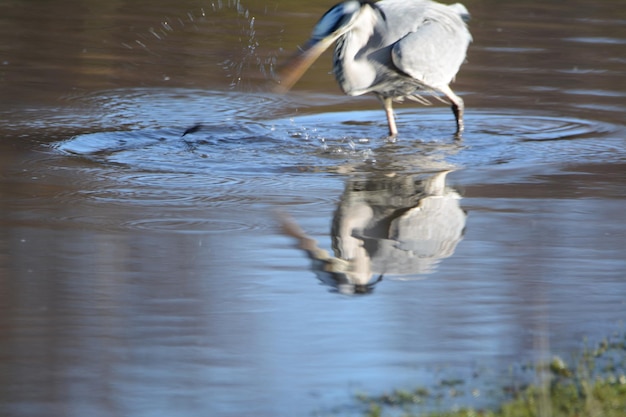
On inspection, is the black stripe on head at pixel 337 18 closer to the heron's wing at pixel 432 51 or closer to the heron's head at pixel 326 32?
the heron's head at pixel 326 32

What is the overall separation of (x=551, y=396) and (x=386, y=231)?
7.76 feet

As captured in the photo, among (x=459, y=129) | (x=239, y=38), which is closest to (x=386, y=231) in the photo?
→ (x=459, y=129)

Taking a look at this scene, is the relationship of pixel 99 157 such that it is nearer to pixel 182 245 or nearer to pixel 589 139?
pixel 182 245

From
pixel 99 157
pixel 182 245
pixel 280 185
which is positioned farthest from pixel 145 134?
pixel 182 245

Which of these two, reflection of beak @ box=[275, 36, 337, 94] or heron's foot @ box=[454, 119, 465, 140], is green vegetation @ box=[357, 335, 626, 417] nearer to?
reflection of beak @ box=[275, 36, 337, 94]

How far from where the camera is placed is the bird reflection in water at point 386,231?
19.1 feet

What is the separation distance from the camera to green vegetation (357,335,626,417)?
4004 mm

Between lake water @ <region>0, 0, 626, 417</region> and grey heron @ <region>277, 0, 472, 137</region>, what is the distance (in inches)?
17.2

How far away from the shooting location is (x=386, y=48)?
8812 millimetres

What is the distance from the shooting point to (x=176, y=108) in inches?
398

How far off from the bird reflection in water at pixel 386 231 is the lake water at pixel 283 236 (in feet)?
0.06

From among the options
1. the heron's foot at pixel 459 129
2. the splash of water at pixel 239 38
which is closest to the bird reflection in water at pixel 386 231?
the heron's foot at pixel 459 129

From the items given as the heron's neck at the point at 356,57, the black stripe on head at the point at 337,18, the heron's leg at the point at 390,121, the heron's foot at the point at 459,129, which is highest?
the black stripe on head at the point at 337,18

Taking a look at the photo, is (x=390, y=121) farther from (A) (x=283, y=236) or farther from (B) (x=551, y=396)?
(B) (x=551, y=396)
